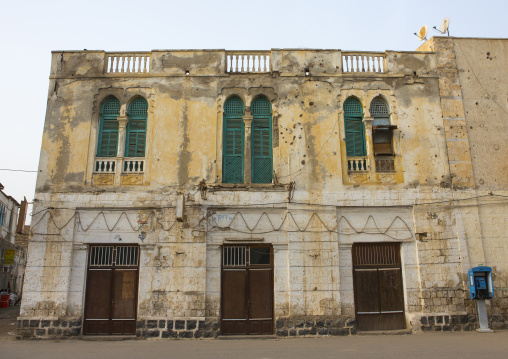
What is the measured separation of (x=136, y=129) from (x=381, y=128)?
775cm

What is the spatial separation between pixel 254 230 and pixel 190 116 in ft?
13.5

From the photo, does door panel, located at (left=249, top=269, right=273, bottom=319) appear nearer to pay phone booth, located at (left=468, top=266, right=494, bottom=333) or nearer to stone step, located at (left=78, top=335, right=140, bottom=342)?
stone step, located at (left=78, top=335, right=140, bottom=342)

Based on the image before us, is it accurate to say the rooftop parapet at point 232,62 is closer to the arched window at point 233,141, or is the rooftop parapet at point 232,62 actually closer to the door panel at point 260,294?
the arched window at point 233,141

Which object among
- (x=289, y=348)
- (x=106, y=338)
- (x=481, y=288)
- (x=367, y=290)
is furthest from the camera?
(x=367, y=290)

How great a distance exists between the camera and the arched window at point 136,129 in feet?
42.8

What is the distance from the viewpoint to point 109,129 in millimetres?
13258

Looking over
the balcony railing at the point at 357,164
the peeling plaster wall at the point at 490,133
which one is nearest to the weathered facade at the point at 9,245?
the balcony railing at the point at 357,164

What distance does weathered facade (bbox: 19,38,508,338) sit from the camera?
11.9 m

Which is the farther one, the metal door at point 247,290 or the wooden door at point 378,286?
the wooden door at point 378,286

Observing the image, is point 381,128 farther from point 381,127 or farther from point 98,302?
point 98,302

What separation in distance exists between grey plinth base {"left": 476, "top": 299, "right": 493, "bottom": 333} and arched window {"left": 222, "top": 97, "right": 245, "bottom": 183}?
7.87 m

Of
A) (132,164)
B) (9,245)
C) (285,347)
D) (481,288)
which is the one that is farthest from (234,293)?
(9,245)

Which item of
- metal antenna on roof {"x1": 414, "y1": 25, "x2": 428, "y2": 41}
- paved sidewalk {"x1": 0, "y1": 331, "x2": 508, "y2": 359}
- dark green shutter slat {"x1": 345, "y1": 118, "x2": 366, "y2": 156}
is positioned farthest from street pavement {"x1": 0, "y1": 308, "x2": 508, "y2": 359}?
metal antenna on roof {"x1": 414, "y1": 25, "x2": 428, "y2": 41}

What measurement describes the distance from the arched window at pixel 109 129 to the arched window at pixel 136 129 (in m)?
0.42
